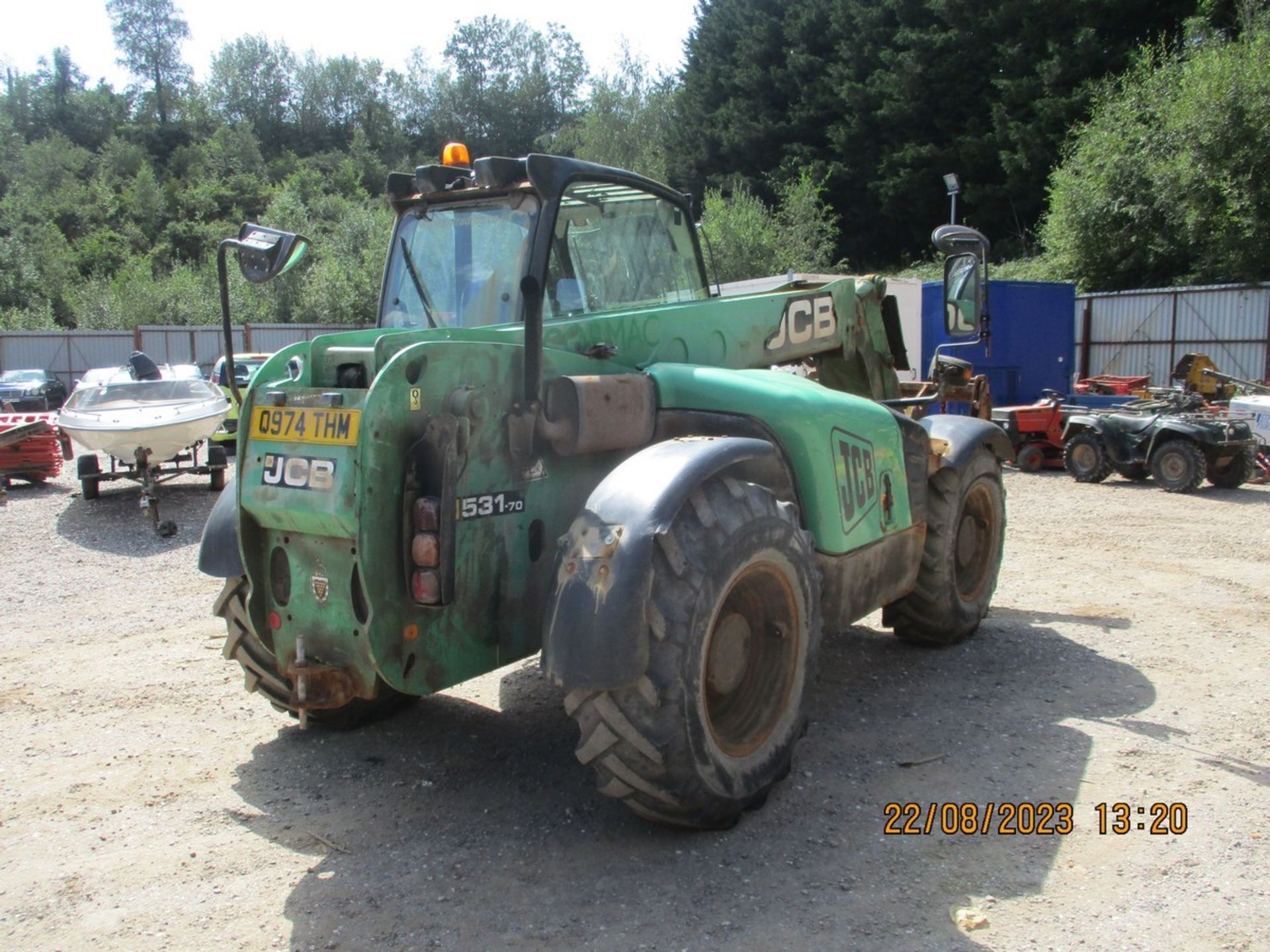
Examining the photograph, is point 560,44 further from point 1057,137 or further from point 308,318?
point 1057,137

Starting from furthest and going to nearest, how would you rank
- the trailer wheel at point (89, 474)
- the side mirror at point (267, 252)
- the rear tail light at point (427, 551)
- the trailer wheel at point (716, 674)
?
1. the trailer wheel at point (89, 474)
2. the side mirror at point (267, 252)
3. the rear tail light at point (427, 551)
4. the trailer wheel at point (716, 674)

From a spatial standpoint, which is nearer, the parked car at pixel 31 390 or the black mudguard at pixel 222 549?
the black mudguard at pixel 222 549

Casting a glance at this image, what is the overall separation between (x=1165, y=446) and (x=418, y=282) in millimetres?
11193

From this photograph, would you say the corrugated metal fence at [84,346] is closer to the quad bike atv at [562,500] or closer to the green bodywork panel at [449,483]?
the quad bike atv at [562,500]

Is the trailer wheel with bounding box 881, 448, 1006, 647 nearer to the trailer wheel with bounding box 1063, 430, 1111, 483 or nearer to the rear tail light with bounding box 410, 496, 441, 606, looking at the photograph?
the rear tail light with bounding box 410, 496, 441, 606

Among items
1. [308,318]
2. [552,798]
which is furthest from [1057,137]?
[552,798]

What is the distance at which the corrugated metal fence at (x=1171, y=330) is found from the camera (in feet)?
70.5

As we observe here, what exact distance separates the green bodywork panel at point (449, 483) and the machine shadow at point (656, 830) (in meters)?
0.63

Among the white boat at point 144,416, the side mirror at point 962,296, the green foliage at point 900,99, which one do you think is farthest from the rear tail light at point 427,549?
the green foliage at point 900,99

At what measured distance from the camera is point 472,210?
4957 mm

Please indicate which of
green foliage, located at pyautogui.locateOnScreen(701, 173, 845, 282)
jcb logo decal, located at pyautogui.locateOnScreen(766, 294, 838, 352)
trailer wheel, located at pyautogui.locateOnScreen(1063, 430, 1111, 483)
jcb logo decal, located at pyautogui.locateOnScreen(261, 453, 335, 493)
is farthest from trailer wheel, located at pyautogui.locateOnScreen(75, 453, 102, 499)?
green foliage, located at pyautogui.locateOnScreen(701, 173, 845, 282)

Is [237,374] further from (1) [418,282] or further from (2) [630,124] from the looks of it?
(2) [630,124]

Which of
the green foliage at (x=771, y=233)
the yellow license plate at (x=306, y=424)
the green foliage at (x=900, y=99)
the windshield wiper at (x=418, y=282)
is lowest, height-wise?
the yellow license plate at (x=306, y=424)

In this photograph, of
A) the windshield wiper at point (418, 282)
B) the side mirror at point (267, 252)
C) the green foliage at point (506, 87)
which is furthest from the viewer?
the green foliage at point (506, 87)
